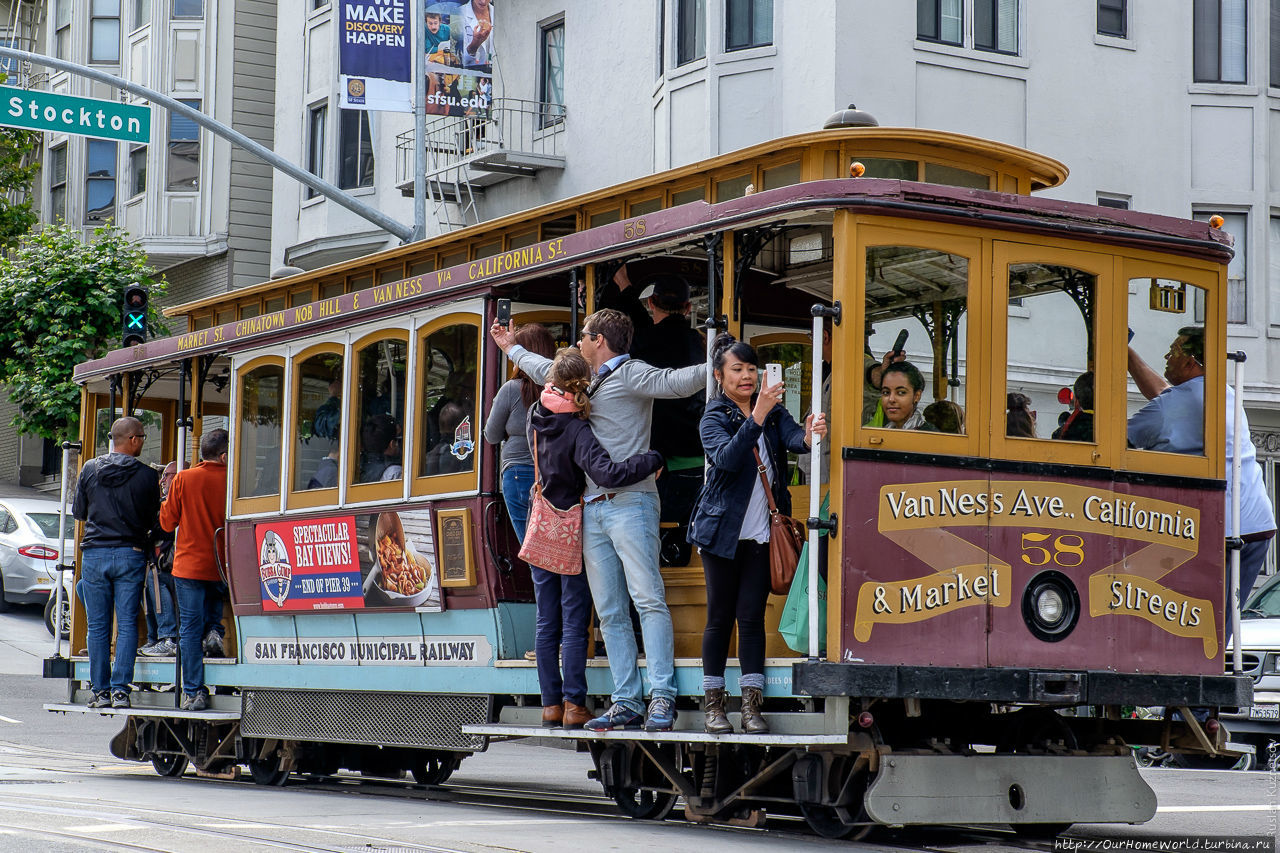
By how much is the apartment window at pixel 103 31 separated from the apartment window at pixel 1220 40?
72.4ft

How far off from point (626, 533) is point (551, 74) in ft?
59.9

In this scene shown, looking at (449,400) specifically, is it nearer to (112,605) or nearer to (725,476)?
(725,476)

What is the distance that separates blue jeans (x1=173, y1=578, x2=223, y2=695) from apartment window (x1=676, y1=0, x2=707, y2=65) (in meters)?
12.0

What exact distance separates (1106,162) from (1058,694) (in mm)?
15261

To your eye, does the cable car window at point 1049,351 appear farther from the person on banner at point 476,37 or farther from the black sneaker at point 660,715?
the person on banner at point 476,37

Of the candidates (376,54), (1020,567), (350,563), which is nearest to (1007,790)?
(1020,567)

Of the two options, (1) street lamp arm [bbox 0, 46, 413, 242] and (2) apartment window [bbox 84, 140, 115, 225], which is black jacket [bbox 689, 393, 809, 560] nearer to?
(1) street lamp arm [bbox 0, 46, 413, 242]

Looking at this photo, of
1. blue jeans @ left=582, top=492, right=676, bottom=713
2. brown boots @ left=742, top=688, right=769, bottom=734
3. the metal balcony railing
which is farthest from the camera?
the metal balcony railing

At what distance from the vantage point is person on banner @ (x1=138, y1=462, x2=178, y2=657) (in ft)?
42.4

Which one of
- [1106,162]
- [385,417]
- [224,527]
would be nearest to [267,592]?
[224,527]

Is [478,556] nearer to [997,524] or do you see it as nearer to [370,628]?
[370,628]

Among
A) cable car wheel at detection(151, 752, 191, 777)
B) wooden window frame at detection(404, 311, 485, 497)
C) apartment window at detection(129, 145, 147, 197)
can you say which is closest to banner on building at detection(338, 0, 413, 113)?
cable car wheel at detection(151, 752, 191, 777)

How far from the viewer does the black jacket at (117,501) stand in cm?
1255

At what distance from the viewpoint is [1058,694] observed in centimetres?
812
